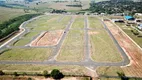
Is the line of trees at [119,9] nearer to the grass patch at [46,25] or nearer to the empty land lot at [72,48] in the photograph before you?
the grass patch at [46,25]

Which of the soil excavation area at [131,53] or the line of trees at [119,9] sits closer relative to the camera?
the soil excavation area at [131,53]

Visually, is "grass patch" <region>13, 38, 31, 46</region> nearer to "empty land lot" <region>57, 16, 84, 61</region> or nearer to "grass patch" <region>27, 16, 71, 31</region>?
"empty land lot" <region>57, 16, 84, 61</region>

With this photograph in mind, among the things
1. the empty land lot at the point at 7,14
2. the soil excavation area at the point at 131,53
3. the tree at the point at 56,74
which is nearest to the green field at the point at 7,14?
the empty land lot at the point at 7,14

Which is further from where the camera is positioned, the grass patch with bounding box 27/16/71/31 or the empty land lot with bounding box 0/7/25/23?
the empty land lot with bounding box 0/7/25/23

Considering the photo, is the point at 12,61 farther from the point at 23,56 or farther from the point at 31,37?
the point at 31,37

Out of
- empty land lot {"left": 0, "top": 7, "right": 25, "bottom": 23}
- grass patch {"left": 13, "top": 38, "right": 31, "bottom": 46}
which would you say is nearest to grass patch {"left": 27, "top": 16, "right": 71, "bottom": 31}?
grass patch {"left": 13, "top": 38, "right": 31, "bottom": 46}

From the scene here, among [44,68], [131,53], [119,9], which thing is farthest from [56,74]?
[119,9]
